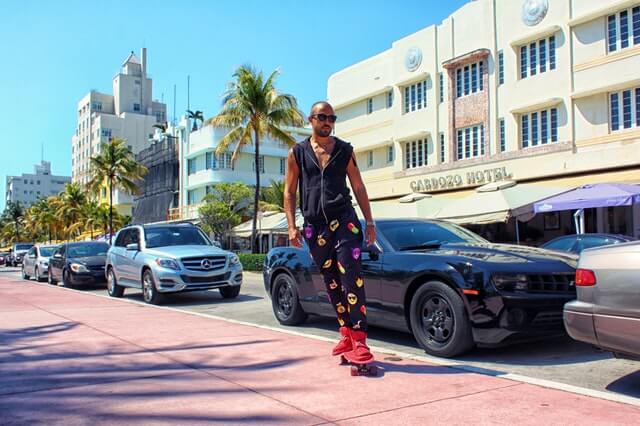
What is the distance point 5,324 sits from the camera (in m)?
8.65

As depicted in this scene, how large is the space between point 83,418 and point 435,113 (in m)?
26.4

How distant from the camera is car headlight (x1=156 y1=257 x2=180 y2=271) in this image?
11.6 meters

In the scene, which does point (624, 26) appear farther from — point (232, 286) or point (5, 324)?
point (5, 324)

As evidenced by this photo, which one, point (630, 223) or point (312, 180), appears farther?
point (630, 223)

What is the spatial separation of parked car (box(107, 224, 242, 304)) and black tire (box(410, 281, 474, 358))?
6598 millimetres

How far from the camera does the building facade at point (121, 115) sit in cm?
9188

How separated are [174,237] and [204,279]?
1700 millimetres

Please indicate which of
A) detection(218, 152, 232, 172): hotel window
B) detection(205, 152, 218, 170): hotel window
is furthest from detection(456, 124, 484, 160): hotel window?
detection(205, 152, 218, 170): hotel window

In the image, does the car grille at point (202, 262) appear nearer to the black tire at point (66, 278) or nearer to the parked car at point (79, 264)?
the parked car at point (79, 264)

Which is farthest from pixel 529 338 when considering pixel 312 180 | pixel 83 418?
pixel 83 418

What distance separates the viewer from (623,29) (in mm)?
20781

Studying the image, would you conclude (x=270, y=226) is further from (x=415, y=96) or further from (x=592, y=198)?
(x=592, y=198)

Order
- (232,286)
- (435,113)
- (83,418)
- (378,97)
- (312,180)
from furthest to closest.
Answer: (378,97) < (435,113) < (232,286) < (312,180) < (83,418)

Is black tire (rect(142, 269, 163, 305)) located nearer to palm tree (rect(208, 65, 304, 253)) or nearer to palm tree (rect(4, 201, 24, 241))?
palm tree (rect(208, 65, 304, 253))
